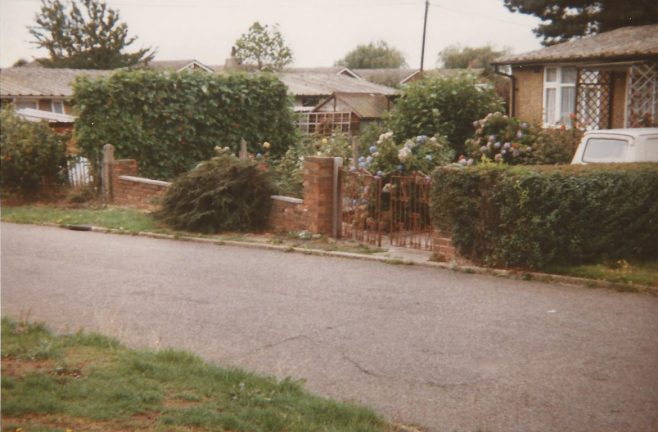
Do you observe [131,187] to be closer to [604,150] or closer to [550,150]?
[550,150]

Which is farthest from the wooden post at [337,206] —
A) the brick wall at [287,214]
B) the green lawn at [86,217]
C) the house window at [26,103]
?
the house window at [26,103]

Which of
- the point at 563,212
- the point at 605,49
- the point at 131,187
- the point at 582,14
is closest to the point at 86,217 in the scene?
the point at 131,187

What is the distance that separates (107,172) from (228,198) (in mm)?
5097

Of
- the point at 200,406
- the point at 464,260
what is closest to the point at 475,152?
the point at 464,260

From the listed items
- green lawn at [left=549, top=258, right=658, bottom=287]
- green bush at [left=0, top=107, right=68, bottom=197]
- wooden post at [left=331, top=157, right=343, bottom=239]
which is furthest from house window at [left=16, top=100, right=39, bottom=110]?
green lawn at [left=549, top=258, right=658, bottom=287]

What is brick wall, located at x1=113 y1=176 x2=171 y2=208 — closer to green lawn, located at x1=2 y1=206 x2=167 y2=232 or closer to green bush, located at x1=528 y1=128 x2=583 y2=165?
green lawn, located at x1=2 y1=206 x2=167 y2=232

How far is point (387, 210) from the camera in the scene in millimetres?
13125

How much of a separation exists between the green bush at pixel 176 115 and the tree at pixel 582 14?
1295cm

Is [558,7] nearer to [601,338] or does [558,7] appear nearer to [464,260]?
[464,260]

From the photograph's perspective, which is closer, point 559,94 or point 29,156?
point 29,156

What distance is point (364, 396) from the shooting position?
559 centimetres

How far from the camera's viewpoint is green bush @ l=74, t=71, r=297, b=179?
17609mm

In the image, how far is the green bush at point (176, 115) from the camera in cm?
1761

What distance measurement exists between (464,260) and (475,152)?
20.0ft
